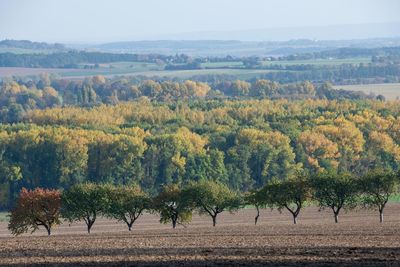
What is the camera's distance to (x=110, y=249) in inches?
2366

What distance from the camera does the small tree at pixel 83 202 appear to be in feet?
281

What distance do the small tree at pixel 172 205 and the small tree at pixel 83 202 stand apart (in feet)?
11.0

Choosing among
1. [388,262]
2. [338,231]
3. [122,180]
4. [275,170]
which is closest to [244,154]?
[275,170]

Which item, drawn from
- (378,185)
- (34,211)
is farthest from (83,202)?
(378,185)

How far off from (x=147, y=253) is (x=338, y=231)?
17.1 meters

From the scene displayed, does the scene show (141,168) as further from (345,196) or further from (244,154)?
(345,196)

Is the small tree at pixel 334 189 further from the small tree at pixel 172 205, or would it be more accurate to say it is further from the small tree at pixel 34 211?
the small tree at pixel 34 211

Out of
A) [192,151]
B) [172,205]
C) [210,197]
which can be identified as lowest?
[192,151]

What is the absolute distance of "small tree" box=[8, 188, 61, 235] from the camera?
8344 centimetres

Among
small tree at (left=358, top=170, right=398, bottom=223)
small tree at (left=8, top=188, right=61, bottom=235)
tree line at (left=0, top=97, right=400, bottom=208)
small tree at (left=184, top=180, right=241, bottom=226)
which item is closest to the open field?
small tree at (left=358, top=170, right=398, bottom=223)

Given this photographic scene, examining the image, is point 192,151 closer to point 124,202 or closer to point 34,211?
point 124,202

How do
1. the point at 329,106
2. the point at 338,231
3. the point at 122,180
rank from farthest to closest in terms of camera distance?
the point at 329,106 → the point at 122,180 → the point at 338,231

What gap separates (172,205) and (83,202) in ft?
18.6

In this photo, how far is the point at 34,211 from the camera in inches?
3312
